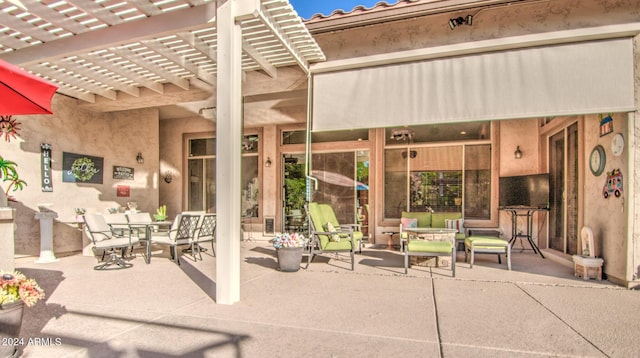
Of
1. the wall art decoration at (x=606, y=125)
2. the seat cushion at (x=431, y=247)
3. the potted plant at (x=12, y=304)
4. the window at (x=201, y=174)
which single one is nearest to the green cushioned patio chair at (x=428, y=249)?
the seat cushion at (x=431, y=247)

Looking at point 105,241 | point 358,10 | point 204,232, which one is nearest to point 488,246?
point 358,10

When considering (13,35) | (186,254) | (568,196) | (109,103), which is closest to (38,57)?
(13,35)

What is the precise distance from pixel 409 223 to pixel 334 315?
438cm

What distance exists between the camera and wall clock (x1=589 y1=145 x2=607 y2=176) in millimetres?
4941

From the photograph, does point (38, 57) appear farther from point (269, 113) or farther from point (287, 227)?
point (287, 227)

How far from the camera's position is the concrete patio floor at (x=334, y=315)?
2.66 metres

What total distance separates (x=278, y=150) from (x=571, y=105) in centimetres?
609

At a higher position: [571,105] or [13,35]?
[13,35]

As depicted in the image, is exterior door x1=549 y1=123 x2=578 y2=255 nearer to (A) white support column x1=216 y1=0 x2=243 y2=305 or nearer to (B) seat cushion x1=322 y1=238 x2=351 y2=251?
(B) seat cushion x1=322 y1=238 x2=351 y2=251

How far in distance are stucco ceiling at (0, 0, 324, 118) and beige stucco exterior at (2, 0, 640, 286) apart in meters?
0.58

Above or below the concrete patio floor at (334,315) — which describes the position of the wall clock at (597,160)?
above

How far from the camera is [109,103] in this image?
23.7ft

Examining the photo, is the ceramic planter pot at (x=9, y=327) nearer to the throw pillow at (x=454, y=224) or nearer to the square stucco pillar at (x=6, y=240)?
the square stucco pillar at (x=6, y=240)

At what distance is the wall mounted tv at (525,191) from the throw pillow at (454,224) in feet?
3.44
